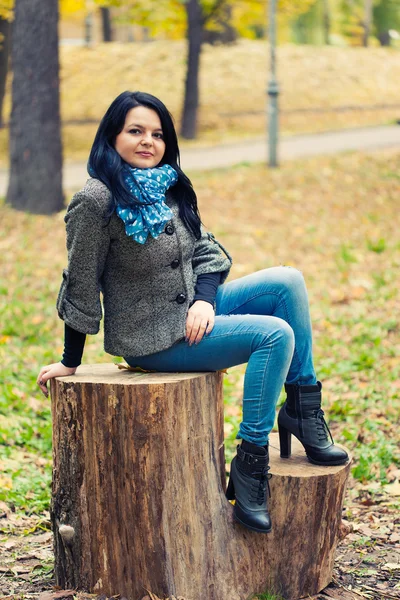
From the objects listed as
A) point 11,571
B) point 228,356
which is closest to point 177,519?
point 228,356

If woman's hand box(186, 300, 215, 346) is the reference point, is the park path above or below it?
above

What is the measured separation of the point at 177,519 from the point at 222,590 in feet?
1.30

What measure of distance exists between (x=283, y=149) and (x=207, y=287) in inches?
586

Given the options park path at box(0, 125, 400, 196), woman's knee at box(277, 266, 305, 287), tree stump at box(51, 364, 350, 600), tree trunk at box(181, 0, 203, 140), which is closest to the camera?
tree stump at box(51, 364, 350, 600)

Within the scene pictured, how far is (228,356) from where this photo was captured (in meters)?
3.39

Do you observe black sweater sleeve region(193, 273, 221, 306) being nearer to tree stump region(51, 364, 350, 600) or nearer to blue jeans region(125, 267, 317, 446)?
blue jeans region(125, 267, 317, 446)

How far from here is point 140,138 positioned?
11.2 ft

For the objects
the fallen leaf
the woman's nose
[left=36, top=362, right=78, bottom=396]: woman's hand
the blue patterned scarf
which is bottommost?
the fallen leaf

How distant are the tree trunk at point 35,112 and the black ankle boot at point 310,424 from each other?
8.03 m

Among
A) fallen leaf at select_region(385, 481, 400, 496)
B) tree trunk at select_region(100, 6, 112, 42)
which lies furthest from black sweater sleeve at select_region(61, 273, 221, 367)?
tree trunk at select_region(100, 6, 112, 42)

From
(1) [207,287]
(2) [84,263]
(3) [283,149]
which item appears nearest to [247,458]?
(1) [207,287]

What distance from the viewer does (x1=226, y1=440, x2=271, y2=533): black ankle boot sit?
11.0ft

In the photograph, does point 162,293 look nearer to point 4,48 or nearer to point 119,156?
point 119,156

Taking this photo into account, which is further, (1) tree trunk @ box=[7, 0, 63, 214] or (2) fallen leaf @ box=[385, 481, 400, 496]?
(1) tree trunk @ box=[7, 0, 63, 214]
